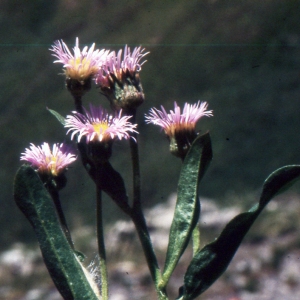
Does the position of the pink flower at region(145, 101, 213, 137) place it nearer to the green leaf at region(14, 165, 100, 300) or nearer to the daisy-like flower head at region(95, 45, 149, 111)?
the daisy-like flower head at region(95, 45, 149, 111)

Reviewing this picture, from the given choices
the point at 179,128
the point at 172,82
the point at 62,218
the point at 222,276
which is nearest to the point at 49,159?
the point at 62,218

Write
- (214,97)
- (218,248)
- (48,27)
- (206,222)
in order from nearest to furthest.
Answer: (218,248), (206,222), (214,97), (48,27)

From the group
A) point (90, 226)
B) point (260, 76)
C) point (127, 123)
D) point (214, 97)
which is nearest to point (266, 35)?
point (260, 76)

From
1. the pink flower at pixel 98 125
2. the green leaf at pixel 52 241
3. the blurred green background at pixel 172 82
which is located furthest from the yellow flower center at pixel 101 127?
the blurred green background at pixel 172 82

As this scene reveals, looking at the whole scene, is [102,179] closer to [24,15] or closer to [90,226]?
[90,226]

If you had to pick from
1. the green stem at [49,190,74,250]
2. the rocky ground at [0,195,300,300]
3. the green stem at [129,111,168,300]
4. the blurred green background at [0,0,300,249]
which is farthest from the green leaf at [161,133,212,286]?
the blurred green background at [0,0,300,249]

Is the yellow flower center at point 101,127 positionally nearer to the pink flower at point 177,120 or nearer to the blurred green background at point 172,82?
the pink flower at point 177,120
